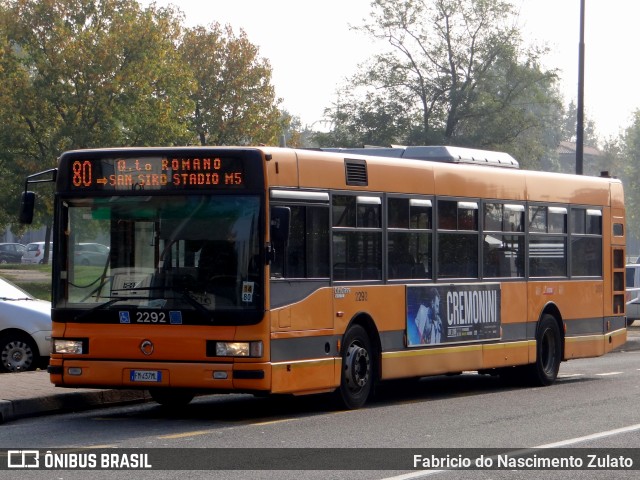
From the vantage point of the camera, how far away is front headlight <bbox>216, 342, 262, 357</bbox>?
12789 millimetres

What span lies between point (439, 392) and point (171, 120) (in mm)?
33827

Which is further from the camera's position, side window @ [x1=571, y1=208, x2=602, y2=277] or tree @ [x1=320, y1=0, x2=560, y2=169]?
tree @ [x1=320, y1=0, x2=560, y2=169]

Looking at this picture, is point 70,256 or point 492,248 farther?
point 492,248

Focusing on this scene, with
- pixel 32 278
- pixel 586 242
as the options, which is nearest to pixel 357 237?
pixel 586 242

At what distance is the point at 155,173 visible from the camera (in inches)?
526

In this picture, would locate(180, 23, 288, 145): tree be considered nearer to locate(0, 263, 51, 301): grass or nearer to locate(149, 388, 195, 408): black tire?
locate(0, 263, 51, 301): grass

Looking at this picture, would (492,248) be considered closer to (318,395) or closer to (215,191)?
(318,395)

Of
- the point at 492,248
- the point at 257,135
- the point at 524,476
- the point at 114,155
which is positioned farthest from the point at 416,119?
the point at 524,476

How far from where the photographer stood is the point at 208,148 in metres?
13.3

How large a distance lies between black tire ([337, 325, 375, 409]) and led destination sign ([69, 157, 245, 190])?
2.37m

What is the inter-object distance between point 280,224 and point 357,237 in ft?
6.59

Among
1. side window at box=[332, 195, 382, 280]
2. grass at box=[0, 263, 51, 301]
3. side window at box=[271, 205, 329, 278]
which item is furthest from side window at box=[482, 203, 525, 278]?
grass at box=[0, 263, 51, 301]

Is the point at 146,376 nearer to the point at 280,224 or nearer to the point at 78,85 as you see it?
the point at 280,224

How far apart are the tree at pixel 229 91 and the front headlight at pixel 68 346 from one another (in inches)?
1777
